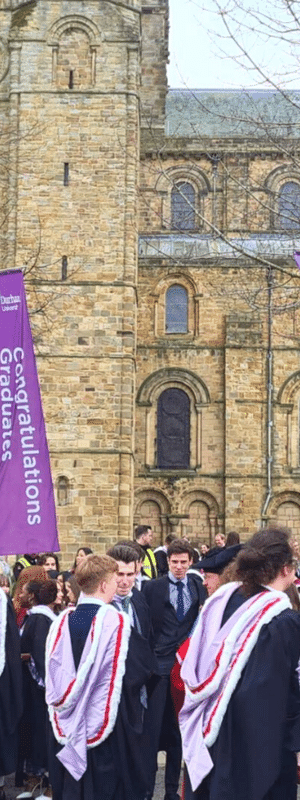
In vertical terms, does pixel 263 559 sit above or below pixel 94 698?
above

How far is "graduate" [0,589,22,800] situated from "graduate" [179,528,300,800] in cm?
318

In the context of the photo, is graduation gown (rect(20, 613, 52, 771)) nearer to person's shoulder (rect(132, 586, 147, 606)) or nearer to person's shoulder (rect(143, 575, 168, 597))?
person's shoulder (rect(143, 575, 168, 597))

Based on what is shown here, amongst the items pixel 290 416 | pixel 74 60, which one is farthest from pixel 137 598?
pixel 290 416

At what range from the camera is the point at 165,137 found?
129ft

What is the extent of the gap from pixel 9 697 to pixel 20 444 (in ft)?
8.94

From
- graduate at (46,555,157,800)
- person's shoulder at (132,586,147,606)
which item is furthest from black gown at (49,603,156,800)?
person's shoulder at (132,586,147,606)

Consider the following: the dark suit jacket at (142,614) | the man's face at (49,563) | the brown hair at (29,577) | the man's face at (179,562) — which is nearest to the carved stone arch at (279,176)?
the man's face at (49,563)

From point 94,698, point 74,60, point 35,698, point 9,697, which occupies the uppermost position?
point 74,60

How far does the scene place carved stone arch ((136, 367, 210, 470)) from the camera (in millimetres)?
35656

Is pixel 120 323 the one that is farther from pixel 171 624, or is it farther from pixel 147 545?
pixel 171 624

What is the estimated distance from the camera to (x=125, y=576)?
8523 millimetres

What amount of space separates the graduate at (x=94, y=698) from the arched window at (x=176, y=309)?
2942cm

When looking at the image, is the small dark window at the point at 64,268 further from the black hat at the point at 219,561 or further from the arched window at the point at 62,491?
the black hat at the point at 219,561

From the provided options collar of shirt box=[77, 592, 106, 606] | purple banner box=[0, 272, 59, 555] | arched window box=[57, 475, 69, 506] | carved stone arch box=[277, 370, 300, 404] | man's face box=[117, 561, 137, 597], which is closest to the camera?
collar of shirt box=[77, 592, 106, 606]
